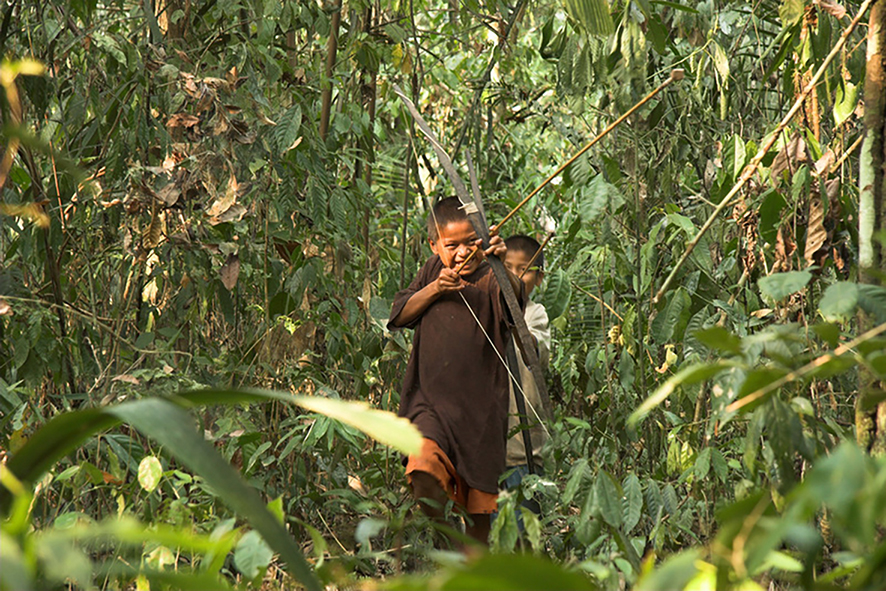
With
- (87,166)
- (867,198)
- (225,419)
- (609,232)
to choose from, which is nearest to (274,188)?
(87,166)

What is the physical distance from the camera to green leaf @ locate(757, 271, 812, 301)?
1.00 meters

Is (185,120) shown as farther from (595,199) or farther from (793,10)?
(793,10)

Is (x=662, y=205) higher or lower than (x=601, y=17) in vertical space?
lower

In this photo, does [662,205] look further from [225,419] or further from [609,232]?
[225,419]

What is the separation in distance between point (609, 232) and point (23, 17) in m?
2.03

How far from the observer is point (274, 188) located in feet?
10.0

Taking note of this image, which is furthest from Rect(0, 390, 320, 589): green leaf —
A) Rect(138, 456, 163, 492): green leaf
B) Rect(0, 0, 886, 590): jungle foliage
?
Rect(138, 456, 163, 492): green leaf

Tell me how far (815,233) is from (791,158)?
0.50ft

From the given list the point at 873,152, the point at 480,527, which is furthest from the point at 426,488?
the point at 873,152

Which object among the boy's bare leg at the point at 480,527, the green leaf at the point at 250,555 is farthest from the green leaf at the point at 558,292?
the green leaf at the point at 250,555

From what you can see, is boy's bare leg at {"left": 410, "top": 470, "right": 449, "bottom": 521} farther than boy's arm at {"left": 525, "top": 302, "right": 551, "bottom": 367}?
No

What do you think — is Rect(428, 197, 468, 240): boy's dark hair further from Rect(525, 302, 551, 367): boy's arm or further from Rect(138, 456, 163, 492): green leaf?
Rect(138, 456, 163, 492): green leaf

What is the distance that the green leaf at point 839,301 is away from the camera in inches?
33.8

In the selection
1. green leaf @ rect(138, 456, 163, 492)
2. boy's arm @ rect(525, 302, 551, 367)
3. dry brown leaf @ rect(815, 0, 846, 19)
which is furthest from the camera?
boy's arm @ rect(525, 302, 551, 367)
